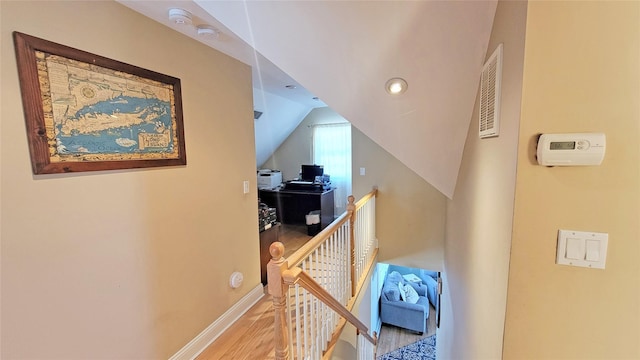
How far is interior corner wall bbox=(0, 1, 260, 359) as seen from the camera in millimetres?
1176

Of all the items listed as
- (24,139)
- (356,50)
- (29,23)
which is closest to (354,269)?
(356,50)

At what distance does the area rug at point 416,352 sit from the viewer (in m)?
4.85

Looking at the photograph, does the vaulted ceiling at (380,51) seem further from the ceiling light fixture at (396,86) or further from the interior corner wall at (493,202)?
the interior corner wall at (493,202)

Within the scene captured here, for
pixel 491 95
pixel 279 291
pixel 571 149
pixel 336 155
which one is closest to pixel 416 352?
pixel 336 155

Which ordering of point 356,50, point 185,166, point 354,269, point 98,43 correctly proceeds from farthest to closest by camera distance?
point 354,269, point 185,166, point 356,50, point 98,43

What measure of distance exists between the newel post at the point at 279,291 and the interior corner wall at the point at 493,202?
96 centimetres

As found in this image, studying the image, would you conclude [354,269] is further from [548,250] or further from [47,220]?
[47,220]

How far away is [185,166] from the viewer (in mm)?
1966

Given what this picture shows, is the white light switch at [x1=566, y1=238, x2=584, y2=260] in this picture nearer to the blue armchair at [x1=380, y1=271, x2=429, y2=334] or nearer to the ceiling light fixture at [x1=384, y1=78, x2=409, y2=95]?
the ceiling light fixture at [x1=384, y1=78, x2=409, y2=95]

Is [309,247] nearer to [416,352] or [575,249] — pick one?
[575,249]

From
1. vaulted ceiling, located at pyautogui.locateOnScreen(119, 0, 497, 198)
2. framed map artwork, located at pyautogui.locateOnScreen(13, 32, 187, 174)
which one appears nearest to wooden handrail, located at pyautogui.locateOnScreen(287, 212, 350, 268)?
vaulted ceiling, located at pyautogui.locateOnScreen(119, 0, 497, 198)

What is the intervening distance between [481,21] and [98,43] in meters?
1.94

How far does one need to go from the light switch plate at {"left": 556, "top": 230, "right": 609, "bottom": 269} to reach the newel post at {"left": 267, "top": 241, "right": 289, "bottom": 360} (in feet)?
3.59

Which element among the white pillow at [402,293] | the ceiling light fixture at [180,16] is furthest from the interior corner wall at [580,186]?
the white pillow at [402,293]
